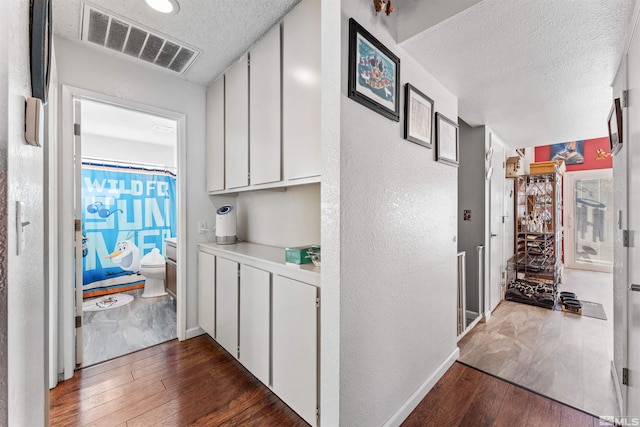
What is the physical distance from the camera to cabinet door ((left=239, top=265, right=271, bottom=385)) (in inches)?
66.9

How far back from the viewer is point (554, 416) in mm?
1581

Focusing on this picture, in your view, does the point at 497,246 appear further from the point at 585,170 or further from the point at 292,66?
the point at 585,170

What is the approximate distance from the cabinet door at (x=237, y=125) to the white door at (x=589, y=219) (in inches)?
Answer: 258

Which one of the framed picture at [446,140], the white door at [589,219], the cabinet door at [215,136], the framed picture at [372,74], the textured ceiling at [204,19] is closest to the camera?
the framed picture at [372,74]

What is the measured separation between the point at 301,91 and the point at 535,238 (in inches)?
172

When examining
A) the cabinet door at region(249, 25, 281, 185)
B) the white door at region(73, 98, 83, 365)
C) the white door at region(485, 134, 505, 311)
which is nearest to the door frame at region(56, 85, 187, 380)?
the white door at region(73, 98, 83, 365)

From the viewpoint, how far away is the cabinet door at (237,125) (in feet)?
7.00

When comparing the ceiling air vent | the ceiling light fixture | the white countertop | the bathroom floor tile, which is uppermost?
the ceiling air vent

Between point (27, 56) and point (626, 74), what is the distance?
8.36 feet

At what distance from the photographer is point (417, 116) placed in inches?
65.1

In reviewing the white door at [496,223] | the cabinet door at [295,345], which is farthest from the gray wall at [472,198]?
the cabinet door at [295,345]

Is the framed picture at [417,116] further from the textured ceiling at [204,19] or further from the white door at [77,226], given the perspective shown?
the white door at [77,226]

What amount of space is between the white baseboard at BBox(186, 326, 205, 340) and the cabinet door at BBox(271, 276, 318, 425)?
4.29 feet

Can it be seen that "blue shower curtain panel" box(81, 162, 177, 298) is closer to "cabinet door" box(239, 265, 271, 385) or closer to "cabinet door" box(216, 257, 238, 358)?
"cabinet door" box(216, 257, 238, 358)
